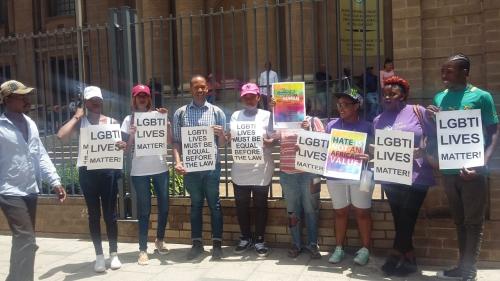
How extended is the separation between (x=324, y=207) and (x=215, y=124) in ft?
4.92

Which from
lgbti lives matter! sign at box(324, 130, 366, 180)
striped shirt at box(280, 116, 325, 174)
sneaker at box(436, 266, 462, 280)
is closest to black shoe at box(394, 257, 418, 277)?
sneaker at box(436, 266, 462, 280)

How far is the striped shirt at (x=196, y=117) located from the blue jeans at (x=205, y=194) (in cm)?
46

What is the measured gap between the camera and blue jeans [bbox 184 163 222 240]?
5.75 meters

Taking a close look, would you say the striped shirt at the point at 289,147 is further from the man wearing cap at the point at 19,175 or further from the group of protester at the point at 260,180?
the man wearing cap at the point at 19,175

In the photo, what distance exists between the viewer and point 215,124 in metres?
5.78

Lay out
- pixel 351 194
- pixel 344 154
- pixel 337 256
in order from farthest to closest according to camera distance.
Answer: pixel 337 256
pixel 351 194
pixel 344 154

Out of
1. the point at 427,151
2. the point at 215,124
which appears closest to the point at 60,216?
the point at 215,124

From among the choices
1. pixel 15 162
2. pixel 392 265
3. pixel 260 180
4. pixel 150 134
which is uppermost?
pixel 150 134

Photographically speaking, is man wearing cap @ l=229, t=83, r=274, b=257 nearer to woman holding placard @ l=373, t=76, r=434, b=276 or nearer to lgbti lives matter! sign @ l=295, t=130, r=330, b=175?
lgbti lives matter! sign @ l=295, t=130, r=330, b=175

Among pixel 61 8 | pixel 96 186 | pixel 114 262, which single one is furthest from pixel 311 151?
pixel 61 8

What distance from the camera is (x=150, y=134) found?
18.8 feet

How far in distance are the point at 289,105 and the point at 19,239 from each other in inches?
111

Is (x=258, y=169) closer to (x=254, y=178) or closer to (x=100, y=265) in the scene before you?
(x=254, y=178)

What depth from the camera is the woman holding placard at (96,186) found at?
5476 mm
